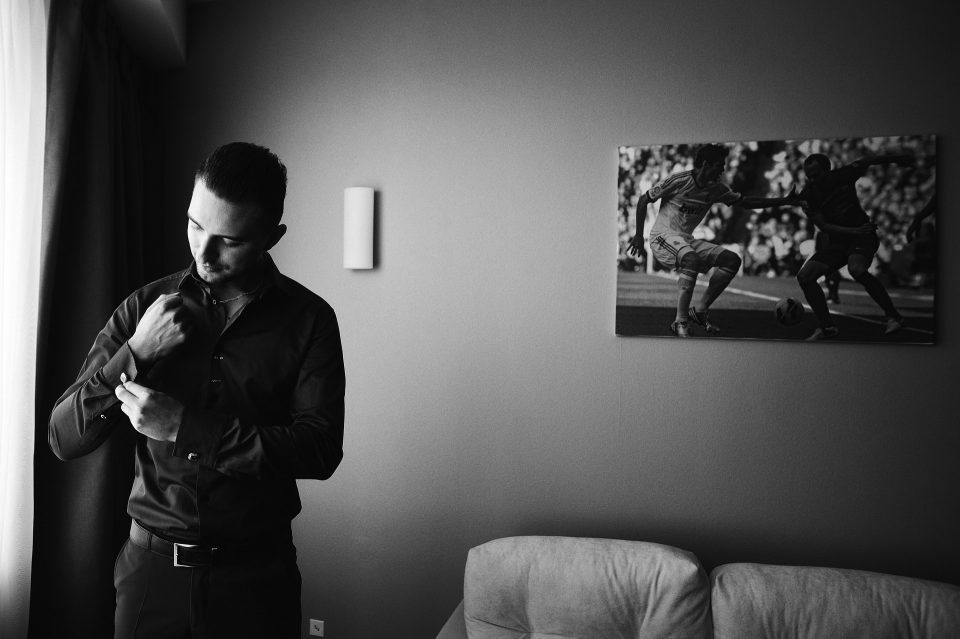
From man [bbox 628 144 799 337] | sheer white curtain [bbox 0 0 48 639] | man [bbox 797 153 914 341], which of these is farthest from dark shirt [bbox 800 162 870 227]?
sheer white curtain [bbox 0 0 48 639]

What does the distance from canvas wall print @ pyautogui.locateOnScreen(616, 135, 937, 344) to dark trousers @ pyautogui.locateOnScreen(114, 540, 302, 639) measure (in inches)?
59.8

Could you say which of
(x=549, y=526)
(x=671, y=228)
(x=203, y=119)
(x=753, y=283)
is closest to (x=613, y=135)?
(x=671, y=228)

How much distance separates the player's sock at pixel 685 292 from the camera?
7.45ft

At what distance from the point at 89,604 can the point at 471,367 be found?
62.7 inches

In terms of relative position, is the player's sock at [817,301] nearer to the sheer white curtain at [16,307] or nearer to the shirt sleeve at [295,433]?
the shirt sleeve at [295,433]

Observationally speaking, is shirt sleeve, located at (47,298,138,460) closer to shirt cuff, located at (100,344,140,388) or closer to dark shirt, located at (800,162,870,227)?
shirt cuff, located at (100,344,140,388)

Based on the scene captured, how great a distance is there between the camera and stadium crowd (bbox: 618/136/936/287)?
6.91 ft

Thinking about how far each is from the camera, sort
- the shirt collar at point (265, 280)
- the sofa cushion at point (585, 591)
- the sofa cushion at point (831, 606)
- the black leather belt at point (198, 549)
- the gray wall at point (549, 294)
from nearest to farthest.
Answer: the black leather belt at point (198, 549)
the shirt collar at point (265, 280)
the sofa cushion at point (831, 606)
the sofa cushion at point (585, 591)
the gray wall at point (549, 294)

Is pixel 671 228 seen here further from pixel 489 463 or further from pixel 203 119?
pixel 203 119

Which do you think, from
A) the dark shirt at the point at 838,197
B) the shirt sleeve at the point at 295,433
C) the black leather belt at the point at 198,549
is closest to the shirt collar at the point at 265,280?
the shirt sleeve at the point at 295,433

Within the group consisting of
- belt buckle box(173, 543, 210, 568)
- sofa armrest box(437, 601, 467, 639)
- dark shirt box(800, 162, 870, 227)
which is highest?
dark shirt box(800, 162, 870, 227)

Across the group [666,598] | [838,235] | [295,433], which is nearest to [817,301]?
[838,235]

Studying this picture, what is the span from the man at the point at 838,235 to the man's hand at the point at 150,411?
2024 millimetres

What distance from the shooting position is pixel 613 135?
2.34m
